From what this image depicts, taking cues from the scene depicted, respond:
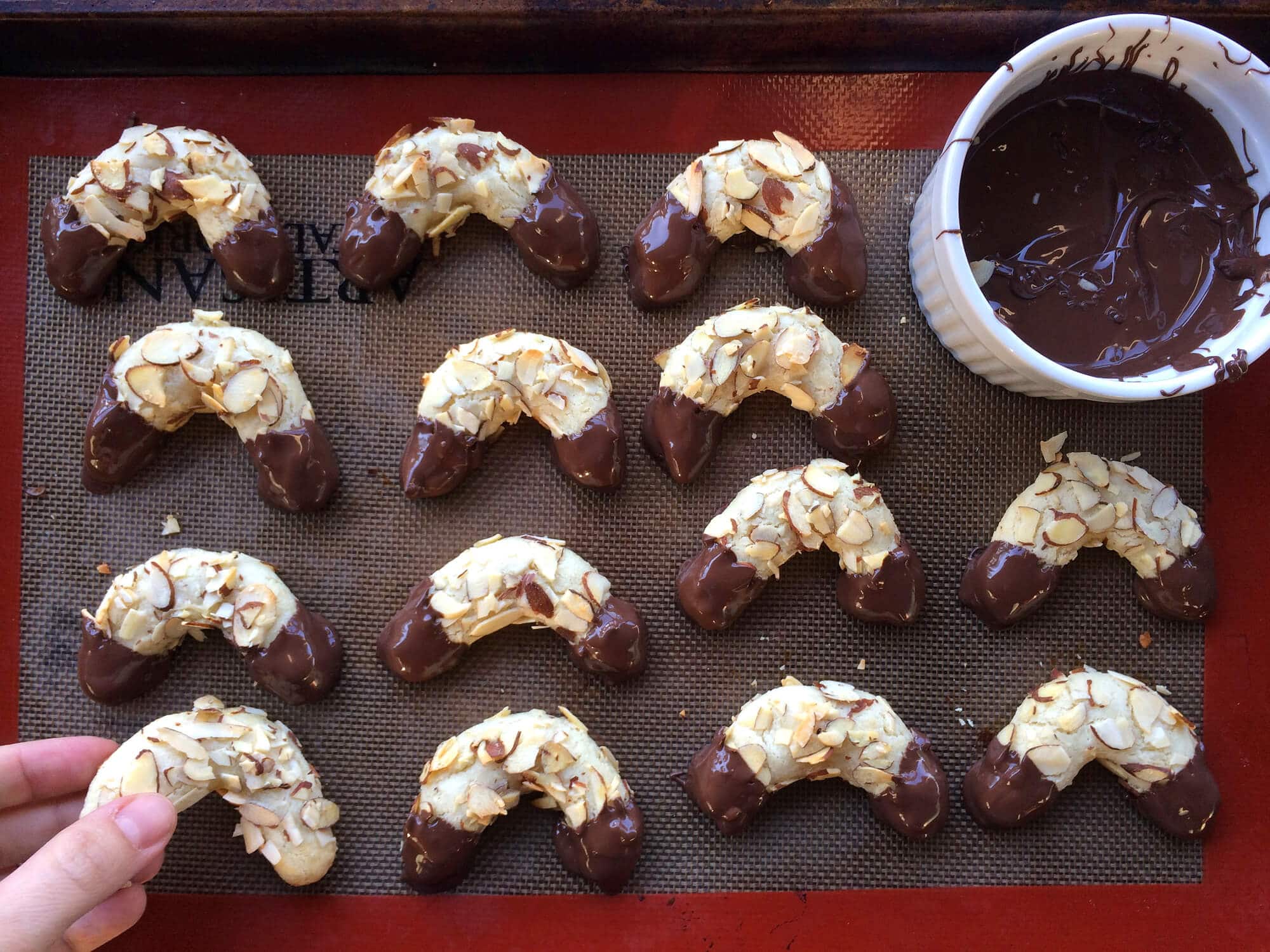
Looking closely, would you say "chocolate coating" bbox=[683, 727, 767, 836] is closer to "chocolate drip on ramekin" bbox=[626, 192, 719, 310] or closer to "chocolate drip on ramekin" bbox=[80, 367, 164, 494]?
"chocolate drip on ramekin" bbox=[626, 192, 719, 310]

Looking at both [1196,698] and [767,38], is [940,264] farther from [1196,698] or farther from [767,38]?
[1196,698]

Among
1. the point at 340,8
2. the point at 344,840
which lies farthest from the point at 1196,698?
the point at 340,8

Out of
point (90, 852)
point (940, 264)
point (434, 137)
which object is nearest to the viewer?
point (90, 852)

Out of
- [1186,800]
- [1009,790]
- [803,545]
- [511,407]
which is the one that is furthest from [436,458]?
[1186,800]

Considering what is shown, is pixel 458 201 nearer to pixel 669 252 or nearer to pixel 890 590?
pixel 669 252

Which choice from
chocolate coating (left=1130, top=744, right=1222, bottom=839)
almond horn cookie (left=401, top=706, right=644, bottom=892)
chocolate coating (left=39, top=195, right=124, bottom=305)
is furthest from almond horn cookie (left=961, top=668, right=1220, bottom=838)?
chocolate coating (left=39, top=195, right=124, bottom=305)
